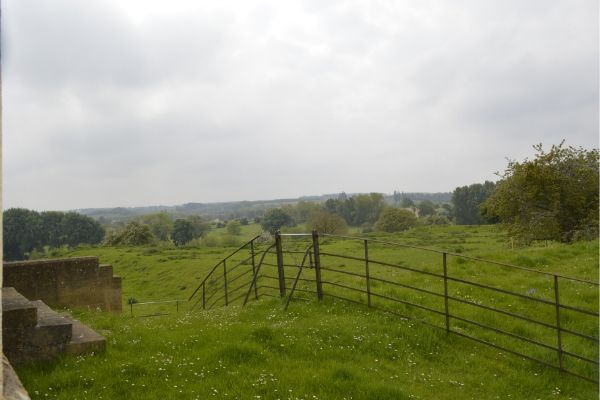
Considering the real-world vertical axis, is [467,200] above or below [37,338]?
above

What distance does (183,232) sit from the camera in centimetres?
8856

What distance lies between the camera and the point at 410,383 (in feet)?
18.6

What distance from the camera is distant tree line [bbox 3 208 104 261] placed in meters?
79.6

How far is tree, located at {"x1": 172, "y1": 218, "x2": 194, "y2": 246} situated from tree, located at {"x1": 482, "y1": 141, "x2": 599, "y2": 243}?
2851 inches

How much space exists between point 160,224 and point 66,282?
87.5 metres

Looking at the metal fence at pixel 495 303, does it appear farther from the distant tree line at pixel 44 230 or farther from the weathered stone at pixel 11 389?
the distant tree line at pixel 44 230

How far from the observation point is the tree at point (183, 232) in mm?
88562

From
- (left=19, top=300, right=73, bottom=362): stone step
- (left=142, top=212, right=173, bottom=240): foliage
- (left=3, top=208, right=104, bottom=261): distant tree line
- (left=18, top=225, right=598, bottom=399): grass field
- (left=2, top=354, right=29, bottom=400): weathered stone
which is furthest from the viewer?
(left=142, top=212, right=173, bottom=240): foliage

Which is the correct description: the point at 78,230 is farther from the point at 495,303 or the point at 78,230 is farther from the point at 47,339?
the point at 495,303

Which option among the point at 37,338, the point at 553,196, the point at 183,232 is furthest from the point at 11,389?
the point at 183,232

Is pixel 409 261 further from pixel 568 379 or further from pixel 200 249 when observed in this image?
pixel 200 249

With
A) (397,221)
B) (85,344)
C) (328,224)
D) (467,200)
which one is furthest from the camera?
(467,200)

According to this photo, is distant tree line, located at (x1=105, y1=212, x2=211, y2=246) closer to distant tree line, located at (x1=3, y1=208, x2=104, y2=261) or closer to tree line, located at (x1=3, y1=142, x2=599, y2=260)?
tree line, located at (x1=3, y1=142, x2=599, y2=260)

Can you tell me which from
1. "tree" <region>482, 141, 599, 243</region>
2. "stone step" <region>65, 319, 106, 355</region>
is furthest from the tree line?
"stone step" <region>65, 319, 106, 355</region>
